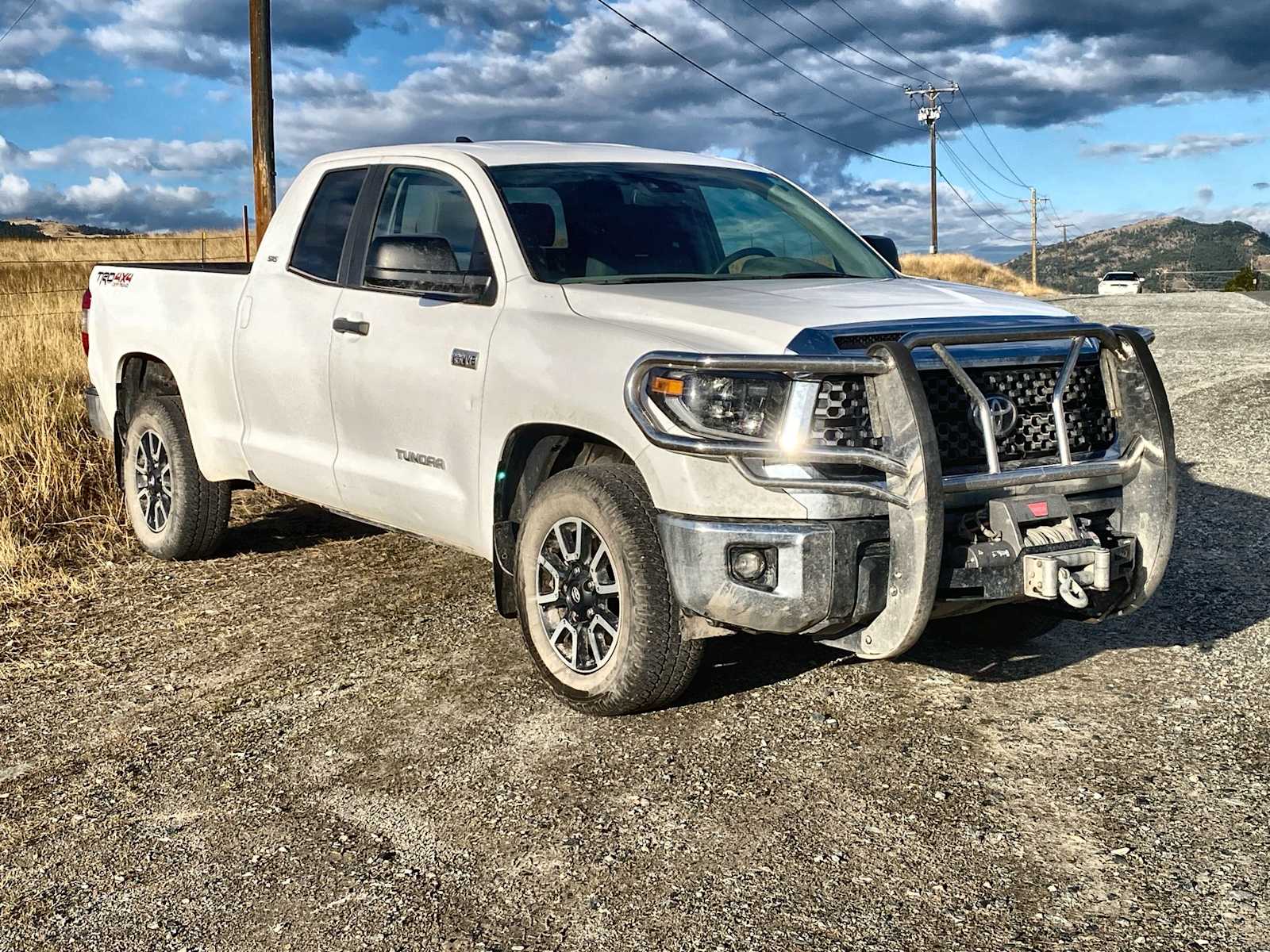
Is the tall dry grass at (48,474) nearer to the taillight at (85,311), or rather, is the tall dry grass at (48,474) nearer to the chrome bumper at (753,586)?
the taillight at (85,311)

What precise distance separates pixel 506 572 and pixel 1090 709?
2.11 metres

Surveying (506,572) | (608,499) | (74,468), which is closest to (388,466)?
(506,572)

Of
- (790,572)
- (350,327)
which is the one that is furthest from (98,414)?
(790,572)

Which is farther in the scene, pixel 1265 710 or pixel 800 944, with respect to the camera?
pixel 1265 710

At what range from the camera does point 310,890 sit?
336cm

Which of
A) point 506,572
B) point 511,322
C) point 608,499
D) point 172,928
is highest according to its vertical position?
point 511,322

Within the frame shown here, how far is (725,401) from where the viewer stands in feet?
13.0

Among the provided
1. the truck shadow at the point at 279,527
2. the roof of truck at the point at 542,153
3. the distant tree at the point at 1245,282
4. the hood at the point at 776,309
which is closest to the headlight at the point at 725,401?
the hood at the point at 776,309

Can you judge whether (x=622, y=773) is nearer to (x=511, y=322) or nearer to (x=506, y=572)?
(x=506, y=572)

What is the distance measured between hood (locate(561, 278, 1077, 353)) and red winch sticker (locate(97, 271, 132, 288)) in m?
3.36

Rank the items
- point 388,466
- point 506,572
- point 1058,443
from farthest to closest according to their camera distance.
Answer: point 388,466 → point 506,572 → point 1058,443

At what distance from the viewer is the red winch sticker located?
703 cm

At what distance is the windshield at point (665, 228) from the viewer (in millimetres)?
5035

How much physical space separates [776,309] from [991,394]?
0.73 m
